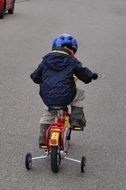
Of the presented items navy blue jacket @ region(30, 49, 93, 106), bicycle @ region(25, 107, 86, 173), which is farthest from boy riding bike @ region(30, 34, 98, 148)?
bicycle @ region(25, 107, 86, 173)

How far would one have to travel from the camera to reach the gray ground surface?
21.1ft

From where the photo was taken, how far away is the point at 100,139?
789 cm

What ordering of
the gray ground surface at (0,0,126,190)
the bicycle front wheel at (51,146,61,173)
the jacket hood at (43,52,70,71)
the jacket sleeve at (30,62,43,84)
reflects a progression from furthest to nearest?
1. the jacket sleeve at (30,62,43,84)
2. the jacket hood at (43,52,70,71)
3. the gray ground surface at (0,0,126,190)
4. the bicycle front wheel at (51,146,61,173)

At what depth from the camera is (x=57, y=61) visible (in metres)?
6.55

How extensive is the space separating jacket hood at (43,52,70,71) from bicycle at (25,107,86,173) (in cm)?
42

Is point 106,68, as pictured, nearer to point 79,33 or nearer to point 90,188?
point 79,33

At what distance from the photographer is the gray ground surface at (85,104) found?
6.43 meters

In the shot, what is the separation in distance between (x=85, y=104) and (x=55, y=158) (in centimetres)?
387

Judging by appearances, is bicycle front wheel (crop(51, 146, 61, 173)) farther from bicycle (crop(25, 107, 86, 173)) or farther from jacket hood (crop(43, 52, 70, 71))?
jacket hood (crop(43, 52, 70, 71))

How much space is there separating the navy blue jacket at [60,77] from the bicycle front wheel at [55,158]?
49 cm

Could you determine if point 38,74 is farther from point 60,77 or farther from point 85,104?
point 85,104

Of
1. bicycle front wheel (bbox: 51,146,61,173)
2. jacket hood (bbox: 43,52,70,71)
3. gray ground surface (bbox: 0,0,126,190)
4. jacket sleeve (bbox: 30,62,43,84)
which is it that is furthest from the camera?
jacket sleeve (bbox: 30,62,43,84)

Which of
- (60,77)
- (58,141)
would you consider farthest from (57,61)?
(58,141)

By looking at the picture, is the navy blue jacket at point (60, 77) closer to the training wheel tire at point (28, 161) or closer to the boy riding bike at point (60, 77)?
the boy riding bike at point (60, 77)
